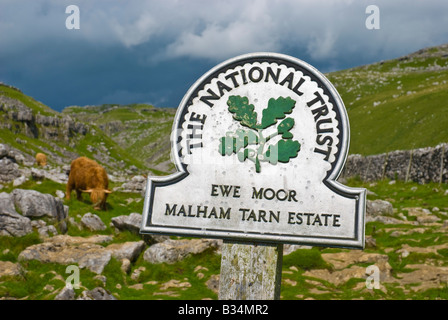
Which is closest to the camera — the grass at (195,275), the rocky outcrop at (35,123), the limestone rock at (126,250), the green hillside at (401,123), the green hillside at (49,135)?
the grass at (195,275)

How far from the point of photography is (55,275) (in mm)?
15742

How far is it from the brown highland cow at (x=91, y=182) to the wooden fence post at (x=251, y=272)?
23.2 m

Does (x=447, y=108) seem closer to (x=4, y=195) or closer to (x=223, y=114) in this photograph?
(x=4, y=195)

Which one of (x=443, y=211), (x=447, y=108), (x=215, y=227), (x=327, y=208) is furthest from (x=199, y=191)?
(x=447, y=108)

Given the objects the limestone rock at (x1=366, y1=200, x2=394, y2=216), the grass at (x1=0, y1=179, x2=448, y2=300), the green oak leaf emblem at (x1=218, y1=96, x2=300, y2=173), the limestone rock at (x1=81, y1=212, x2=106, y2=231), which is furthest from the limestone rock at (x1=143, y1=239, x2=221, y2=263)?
the green oak leaf emblem at (x1=218, y1=96, x2=300, y2=173)

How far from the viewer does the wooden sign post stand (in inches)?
193

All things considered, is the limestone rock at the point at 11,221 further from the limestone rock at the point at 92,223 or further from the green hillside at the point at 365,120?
the green hillside at the point at 365,120

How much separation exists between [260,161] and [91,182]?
979 inches

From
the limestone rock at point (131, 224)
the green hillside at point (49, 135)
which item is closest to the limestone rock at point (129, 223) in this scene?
the limestone rock at point (131, 224)

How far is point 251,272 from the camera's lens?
16.1 ft

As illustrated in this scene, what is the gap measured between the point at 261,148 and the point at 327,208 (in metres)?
1.07

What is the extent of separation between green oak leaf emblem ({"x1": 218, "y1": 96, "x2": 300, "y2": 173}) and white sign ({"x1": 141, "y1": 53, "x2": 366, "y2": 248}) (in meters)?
0.01

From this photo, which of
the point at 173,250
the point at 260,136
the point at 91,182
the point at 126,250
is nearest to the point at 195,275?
the point at 173,250

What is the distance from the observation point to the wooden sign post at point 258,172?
193 inches
